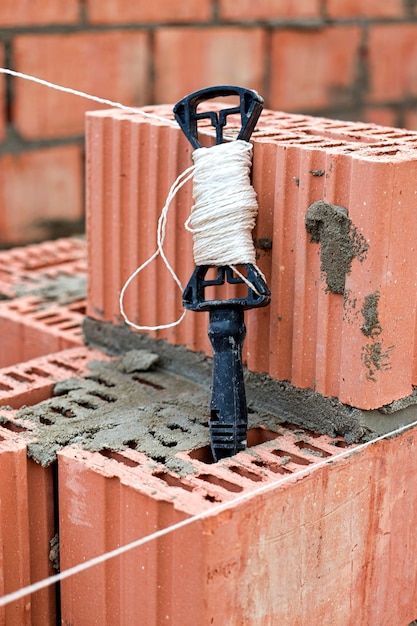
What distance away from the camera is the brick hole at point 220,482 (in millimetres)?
1995

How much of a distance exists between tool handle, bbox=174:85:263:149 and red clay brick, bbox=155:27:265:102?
8.89 ft

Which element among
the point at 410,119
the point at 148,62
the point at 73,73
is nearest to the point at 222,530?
the point at 73,73

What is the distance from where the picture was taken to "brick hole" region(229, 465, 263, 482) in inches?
80.4

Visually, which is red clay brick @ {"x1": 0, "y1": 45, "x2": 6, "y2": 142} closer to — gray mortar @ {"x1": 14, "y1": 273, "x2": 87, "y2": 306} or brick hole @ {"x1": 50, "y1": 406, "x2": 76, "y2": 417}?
gray mortar @ {"x1": 14, "y1": 273, "x2": 87, "y2": 306}

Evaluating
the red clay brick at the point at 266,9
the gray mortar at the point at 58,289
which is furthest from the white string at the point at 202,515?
the red clay brick at the point at 266,9

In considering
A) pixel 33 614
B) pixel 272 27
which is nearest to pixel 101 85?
pixel 272 27

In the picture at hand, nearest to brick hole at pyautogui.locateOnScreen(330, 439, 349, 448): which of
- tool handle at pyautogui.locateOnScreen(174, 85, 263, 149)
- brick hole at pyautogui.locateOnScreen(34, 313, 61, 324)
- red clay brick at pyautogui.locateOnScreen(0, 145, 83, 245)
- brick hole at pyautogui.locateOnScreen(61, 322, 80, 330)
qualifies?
tool handle at pyautogui.locateOnScreen(174, 85, 263, 149)

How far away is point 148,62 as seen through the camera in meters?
4.80

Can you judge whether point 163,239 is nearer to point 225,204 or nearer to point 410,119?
point 225,204

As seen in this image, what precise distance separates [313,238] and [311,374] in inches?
12.9

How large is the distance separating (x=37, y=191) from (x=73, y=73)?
58cm

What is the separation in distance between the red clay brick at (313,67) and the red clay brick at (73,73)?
3.02 feet

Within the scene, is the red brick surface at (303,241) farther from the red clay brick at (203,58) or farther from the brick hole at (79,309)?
the red clay brick at (203,58)

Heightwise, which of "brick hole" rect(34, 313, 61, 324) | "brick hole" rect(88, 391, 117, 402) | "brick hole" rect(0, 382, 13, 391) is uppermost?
"brick hole" rect(34, 313, 61, 324)
